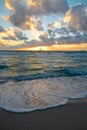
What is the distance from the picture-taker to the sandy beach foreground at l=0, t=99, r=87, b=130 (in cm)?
414

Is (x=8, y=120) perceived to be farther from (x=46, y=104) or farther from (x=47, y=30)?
(x=47, y=30)

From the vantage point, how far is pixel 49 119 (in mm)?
4492

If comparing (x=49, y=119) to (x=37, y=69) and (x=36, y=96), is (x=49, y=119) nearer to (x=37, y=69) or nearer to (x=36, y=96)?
(x=36, y=96)

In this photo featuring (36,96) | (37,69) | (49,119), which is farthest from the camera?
(37,69)

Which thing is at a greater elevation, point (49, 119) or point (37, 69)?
point (49, 119)

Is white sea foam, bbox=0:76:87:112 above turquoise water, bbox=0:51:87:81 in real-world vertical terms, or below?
above

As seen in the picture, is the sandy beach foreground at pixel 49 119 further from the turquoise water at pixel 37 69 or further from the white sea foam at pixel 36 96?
the turquoise water at pixel 37 69

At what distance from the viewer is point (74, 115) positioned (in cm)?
467

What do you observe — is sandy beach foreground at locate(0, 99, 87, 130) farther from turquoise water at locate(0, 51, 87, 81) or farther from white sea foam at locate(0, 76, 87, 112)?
turquoise water at locate(0, 51, 87, 81)

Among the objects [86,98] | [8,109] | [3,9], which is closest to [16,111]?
[8,109]

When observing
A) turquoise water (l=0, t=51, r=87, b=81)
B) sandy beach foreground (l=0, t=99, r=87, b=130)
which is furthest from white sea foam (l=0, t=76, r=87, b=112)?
turquoise water (l=0, t=51, r=87, b=81)

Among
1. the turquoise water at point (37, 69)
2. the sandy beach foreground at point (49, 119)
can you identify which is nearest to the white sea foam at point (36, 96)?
the sandy beach foreground at point (49, 119)

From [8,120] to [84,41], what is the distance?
17.5 metres

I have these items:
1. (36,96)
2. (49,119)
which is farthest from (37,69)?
(49,119)
